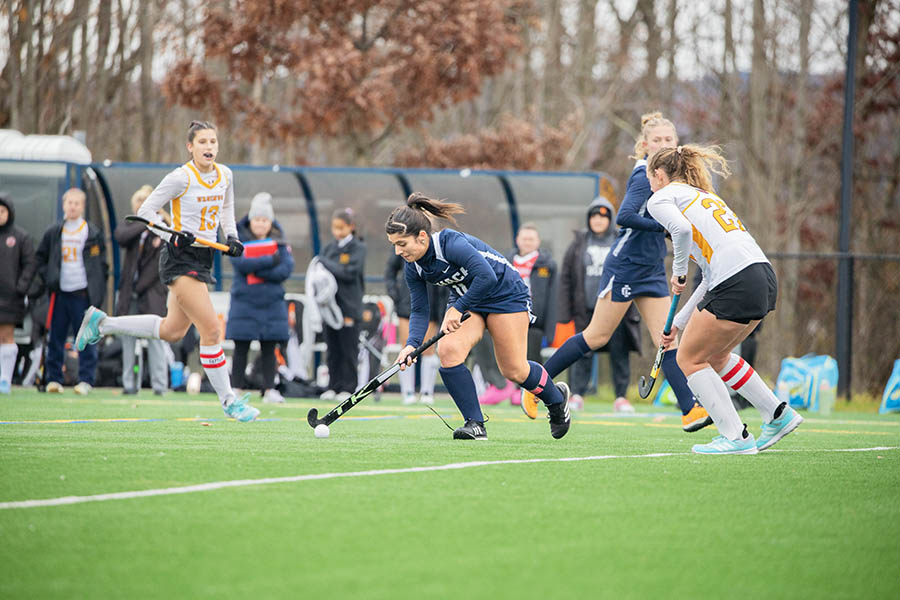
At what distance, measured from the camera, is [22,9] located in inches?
755

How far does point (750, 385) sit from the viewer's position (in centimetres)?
703

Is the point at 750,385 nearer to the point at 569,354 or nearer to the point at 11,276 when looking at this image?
the point at 569,354

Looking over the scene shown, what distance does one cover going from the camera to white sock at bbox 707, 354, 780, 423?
7.00 metres

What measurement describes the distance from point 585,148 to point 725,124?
12.8ft

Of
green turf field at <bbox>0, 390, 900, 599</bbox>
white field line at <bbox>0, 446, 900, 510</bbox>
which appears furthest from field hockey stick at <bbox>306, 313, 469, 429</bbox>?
white field line at <bbox>0, 446, 900, 510</bbox>

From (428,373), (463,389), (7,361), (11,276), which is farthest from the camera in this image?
(428,373)

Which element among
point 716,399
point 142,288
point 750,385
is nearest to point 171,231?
point 716,399

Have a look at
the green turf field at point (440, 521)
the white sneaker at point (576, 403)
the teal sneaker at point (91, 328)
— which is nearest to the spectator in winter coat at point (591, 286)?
the white sneaker at point (576, 403)

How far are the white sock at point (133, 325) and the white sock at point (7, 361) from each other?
3844 millimetres

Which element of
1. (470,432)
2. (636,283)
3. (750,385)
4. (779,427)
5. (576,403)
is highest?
(636,283)

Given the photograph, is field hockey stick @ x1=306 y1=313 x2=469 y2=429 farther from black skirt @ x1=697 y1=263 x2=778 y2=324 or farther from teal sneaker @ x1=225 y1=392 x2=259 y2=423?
black skirt @ x1=697 y1=263 x2=778 y2=324

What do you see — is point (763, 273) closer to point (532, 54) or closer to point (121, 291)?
point (121, 291)

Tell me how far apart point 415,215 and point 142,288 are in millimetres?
7099

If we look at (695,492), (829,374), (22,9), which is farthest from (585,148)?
(695,492)
